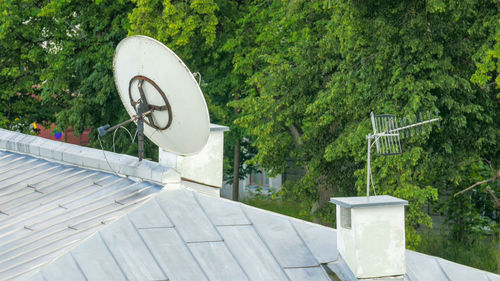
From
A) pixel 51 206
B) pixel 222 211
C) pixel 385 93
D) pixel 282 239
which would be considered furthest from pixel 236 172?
pixel 282 239

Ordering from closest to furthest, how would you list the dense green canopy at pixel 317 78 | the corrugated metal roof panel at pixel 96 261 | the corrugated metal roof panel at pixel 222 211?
the corrugated metal roof panel at pixel 96 261
the corrugated metal roof panel at pixel 222 211
the dense green canopy at pixel 317 78

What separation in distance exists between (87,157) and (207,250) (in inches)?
169

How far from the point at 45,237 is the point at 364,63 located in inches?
487

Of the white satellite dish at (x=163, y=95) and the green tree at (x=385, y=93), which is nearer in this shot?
the white satellite dish at (x=163, y=95)

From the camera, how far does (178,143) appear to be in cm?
1119

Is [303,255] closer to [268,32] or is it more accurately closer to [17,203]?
[17,203]

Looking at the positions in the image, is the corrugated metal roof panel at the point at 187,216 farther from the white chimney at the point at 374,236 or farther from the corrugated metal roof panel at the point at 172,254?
the white chimney at the point at 374,236

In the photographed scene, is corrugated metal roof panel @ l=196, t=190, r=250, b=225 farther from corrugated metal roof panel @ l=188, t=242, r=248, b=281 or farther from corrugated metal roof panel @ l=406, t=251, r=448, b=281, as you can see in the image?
corrugated metal roof panel @ l=406, t=251, r=448, b=281

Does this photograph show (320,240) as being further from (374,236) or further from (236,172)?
(236,172)

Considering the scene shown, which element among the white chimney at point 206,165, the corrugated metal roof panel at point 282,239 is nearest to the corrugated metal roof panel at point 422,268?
the corrugated metal roof panel at point 282,239

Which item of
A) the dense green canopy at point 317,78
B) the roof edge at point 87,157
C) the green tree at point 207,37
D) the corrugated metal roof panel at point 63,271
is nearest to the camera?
the corrugated metal roof panel at point 63,271

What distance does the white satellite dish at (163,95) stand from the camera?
10367 millimetres

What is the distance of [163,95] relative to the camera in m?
10.8

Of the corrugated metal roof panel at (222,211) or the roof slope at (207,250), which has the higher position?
the corrugated metal roof panel at (222,211)
